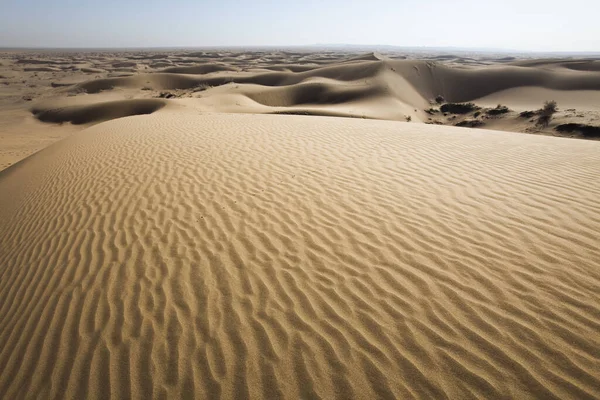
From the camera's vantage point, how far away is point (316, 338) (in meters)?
2.55

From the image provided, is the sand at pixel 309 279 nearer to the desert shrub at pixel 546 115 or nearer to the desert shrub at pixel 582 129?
the desert shrub at pixel 582 129

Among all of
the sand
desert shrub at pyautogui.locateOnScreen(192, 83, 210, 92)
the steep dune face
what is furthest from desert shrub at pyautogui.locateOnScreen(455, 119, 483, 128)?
desert shrub at pyautogui.locateOnScreen(192, 83, 210, 92)

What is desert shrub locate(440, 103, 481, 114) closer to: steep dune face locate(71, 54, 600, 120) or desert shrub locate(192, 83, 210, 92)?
steep dune face locate(71, 54, 600, 120)

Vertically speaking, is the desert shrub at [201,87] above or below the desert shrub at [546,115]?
above

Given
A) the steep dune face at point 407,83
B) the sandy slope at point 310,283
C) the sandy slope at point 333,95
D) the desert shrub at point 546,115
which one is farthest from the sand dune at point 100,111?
the desert shrub at point 546,115

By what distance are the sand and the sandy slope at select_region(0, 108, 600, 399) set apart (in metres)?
0.02

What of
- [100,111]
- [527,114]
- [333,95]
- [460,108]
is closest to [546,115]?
[527,114]

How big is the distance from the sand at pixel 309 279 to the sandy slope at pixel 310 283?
0.06 ft

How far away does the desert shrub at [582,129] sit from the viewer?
14.0 metres

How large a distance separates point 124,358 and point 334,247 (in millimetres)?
2213

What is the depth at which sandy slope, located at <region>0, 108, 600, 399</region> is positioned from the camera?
7.60 feet

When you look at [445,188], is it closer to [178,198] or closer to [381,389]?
[381,389]

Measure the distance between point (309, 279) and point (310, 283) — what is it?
6 centimetres

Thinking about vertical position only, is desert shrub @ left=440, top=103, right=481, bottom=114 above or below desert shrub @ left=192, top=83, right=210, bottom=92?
below
